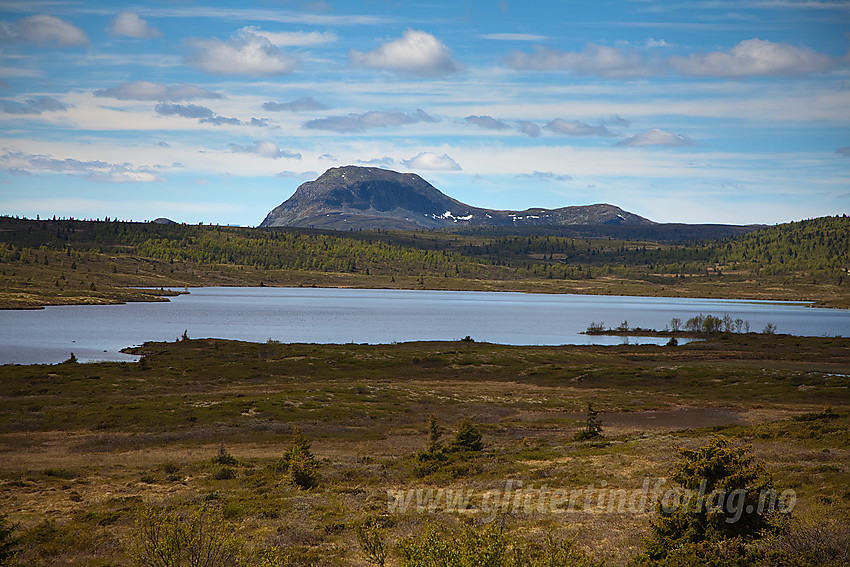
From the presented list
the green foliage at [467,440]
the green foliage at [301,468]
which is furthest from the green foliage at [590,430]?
the green foliage at [301,468]

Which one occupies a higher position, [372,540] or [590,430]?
[372,540]

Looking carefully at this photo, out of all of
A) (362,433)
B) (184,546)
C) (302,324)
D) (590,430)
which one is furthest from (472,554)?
(302,324)

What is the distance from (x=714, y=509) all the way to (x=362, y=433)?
32798 mm

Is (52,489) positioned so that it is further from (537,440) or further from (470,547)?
(537,440)

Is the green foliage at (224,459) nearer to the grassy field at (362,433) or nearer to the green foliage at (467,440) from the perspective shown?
the grassy field at (362,433)

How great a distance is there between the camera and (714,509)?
15844 mm

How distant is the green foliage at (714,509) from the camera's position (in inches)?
626

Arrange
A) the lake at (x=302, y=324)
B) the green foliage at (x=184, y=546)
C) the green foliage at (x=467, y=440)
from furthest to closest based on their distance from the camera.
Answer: the lake at (x=302, y=324)
the green foliage at (x=467, y=440)
the green foliage at (x=184, y=546)

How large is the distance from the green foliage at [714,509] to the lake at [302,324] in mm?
78399

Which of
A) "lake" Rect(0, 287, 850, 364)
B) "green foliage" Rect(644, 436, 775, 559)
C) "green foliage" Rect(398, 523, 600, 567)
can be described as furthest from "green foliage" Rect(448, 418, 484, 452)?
"lake" Rect(0, 287, 850, 364)

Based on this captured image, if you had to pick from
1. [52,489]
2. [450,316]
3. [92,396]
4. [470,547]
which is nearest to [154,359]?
[92,396]

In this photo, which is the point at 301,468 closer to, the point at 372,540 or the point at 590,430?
the point at 372,540

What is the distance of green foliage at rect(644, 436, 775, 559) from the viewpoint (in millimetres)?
15906

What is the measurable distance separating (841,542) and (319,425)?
124 ft
